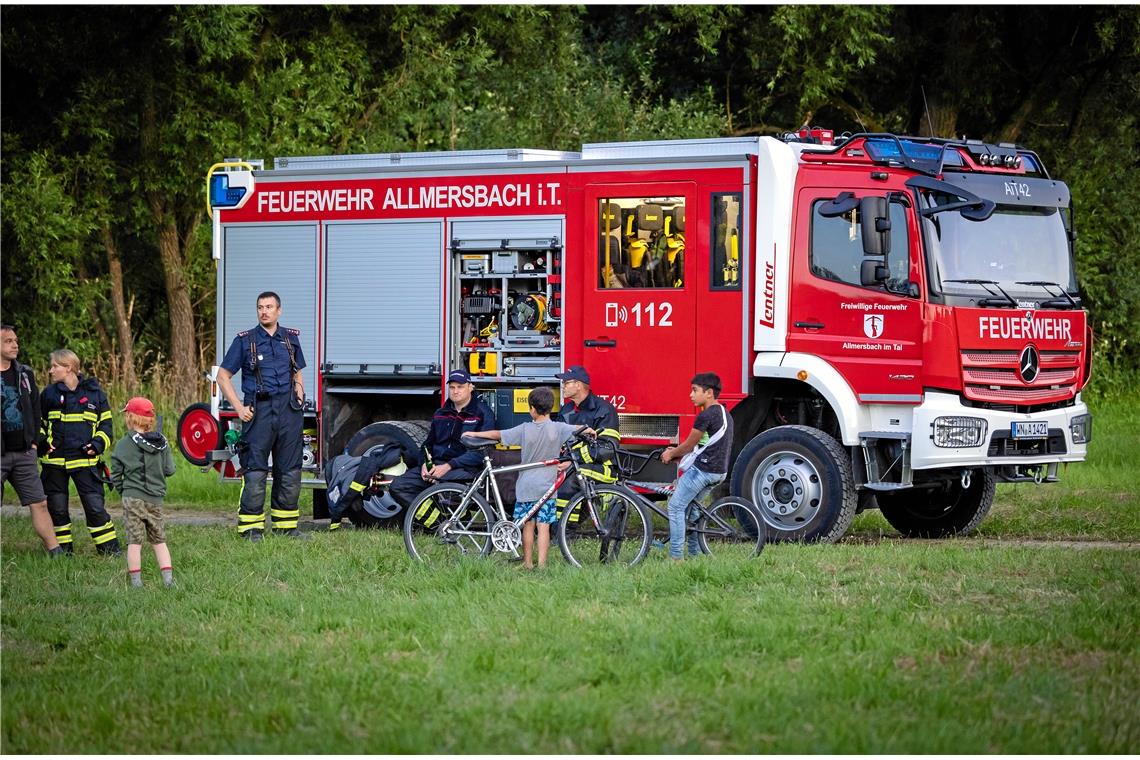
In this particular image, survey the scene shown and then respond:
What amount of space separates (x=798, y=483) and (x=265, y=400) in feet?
14.1

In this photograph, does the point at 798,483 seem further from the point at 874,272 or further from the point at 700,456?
the point at 700,456

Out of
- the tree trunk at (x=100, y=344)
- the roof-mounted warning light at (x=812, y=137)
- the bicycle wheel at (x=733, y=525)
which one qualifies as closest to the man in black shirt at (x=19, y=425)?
the bicycle wheel at (x=733, y=525)

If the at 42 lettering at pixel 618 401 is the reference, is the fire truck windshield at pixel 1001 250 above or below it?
above

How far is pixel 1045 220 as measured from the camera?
13.5m

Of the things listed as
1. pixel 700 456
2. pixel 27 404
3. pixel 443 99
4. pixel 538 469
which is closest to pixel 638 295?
pixel 700 456

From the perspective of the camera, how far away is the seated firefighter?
12.9m

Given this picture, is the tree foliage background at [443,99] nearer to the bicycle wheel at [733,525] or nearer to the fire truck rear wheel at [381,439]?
the fire truck rear wheel at [381,439]

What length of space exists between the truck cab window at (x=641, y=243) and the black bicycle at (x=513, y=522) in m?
2.34

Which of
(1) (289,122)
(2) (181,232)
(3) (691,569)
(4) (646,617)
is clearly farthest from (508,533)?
(2) (181,232)

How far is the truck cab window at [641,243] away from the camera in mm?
13820

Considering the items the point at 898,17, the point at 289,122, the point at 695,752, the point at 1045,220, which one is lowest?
the point at 695,752

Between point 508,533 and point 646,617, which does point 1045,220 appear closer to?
point 508,533

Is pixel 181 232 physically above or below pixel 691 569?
above

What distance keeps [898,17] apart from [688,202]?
39.9 ft
